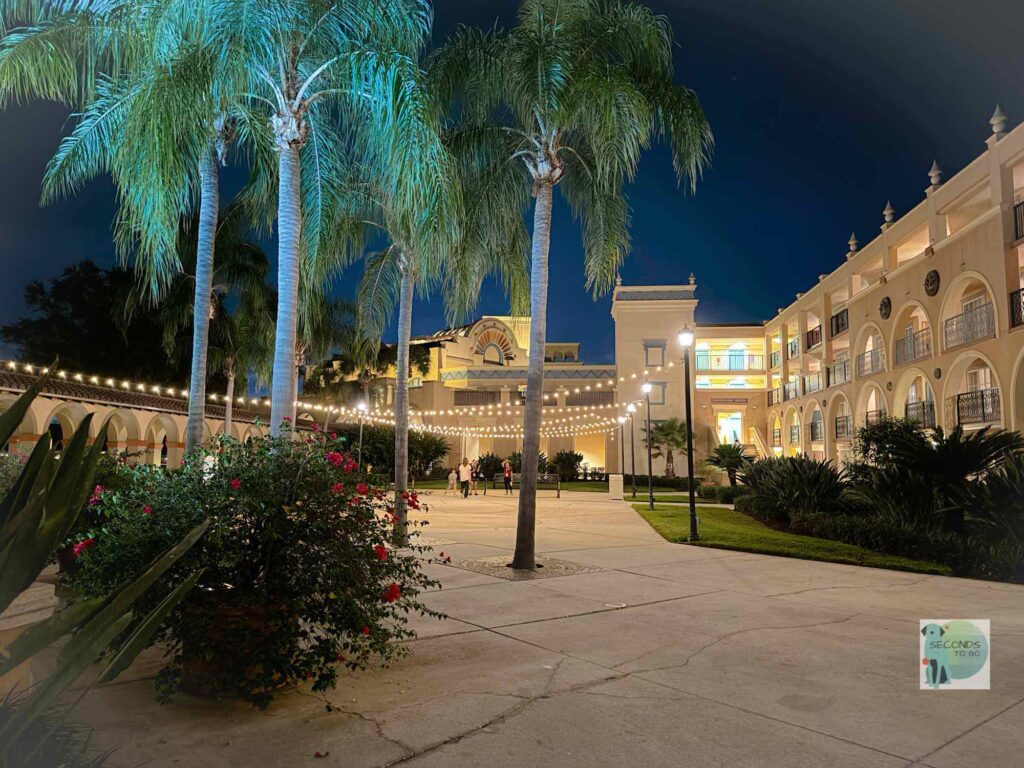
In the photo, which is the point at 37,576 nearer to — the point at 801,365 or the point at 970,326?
the point at 970,326

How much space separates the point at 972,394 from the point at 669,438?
73.4 feet

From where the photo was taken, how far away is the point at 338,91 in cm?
893

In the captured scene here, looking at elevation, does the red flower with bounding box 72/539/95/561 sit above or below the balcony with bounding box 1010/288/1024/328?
below

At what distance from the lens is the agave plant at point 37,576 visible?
5.10 ft

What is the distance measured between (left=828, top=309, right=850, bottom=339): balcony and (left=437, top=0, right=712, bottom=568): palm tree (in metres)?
26.6

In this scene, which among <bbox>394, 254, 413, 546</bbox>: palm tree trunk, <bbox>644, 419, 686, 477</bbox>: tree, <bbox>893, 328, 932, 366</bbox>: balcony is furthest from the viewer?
<bbox>644, 419, 686, 477</bbox>: tree

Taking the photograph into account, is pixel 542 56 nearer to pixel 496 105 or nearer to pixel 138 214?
pixel 496 105

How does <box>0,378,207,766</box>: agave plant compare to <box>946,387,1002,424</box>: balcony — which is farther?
<box>946,387,1002,424</box>: balcony

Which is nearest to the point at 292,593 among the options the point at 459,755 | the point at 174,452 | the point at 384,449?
the point at 459,755

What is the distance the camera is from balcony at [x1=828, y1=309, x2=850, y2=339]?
3447 cm

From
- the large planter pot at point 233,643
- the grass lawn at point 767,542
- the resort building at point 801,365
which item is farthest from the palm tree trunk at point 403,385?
the large planter pot at point 233,643

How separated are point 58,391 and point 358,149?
59.8 ft

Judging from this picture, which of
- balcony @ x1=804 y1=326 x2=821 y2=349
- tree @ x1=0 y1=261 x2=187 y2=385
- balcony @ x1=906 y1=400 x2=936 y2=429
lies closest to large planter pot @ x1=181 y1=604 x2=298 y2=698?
balcony @ x1=906 y1=400 x2=936 y2=429

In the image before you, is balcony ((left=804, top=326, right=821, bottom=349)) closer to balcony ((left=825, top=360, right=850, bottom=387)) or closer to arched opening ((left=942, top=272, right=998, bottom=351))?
balcony ((left=825, top=360, right=850, bottom=387))
